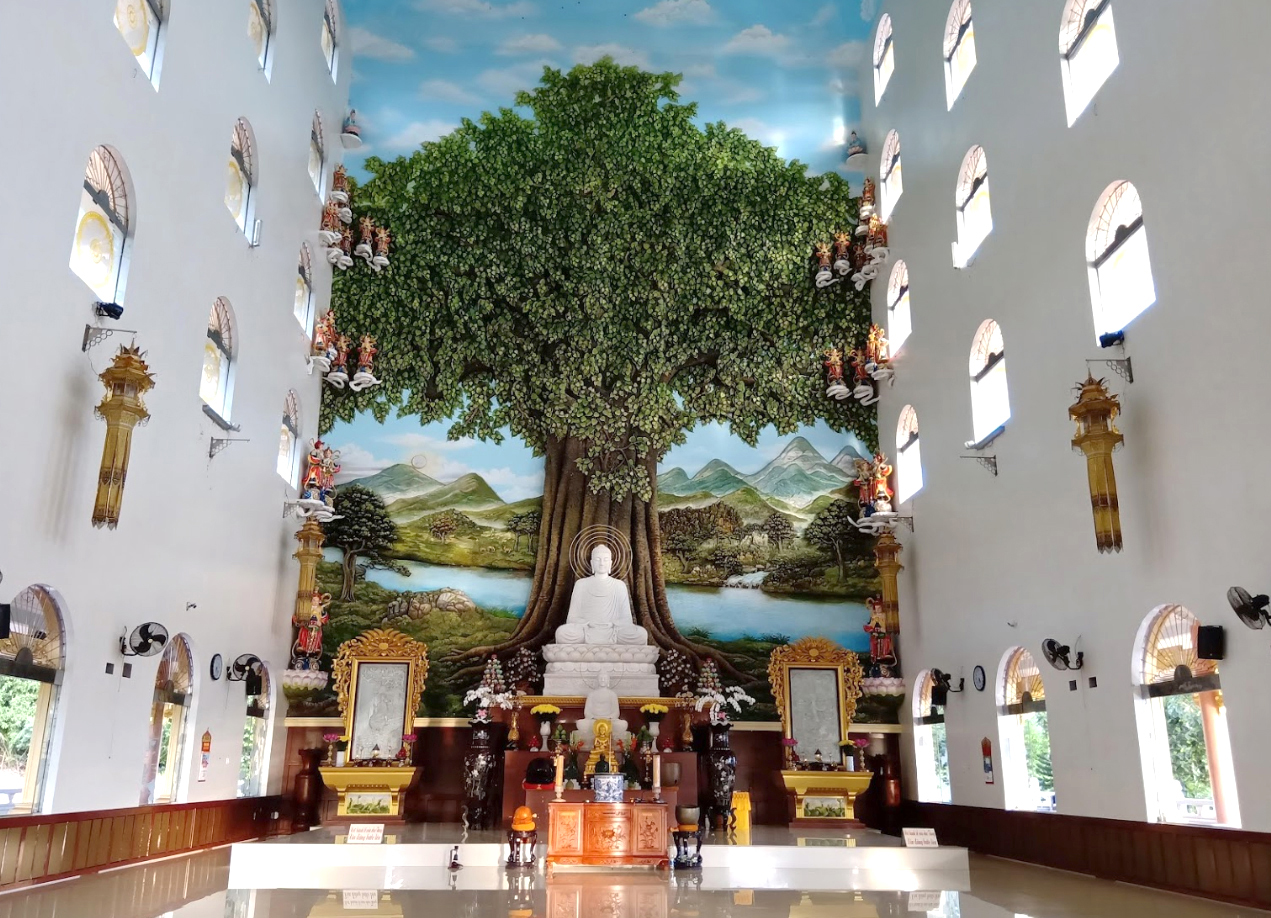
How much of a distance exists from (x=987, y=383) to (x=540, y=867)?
28.8 ft

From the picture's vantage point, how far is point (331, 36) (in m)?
19.5

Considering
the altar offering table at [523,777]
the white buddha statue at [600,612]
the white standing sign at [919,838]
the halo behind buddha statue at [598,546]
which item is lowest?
the white standing sign at [919,838]

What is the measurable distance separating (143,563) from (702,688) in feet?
28.4

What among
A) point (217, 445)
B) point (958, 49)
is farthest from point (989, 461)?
point (217, 445)

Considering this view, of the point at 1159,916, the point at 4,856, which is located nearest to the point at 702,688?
the point at 1159,916

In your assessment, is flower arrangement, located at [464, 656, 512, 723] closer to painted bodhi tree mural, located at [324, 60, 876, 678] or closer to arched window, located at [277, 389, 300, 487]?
painted bodhi tree mural, located at [324, 60, 876, 678]

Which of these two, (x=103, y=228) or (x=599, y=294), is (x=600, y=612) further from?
(x=103, y=228)

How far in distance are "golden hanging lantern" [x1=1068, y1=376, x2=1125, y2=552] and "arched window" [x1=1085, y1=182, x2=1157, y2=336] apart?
1.03 meters

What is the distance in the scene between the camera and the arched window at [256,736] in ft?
49.9

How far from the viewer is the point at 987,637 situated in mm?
13648

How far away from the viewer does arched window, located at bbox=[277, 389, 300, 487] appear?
56.6 ft

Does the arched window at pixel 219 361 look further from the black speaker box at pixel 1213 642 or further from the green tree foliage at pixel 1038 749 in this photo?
the black speaker box at pixel 1213 642

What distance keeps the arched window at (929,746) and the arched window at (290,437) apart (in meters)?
11.2

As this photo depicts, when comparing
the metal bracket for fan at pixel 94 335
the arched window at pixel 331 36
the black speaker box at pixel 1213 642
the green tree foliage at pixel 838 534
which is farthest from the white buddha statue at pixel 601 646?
the arched window at pixel 331 36
